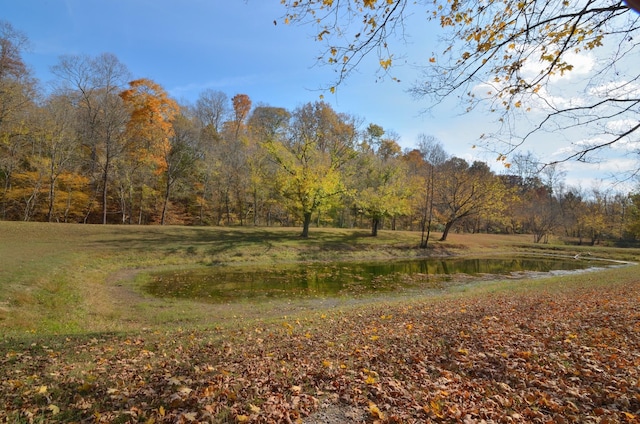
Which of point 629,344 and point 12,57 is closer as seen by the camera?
point 629,344

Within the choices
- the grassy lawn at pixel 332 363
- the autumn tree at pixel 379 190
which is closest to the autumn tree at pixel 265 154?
the autumn tree at pixel 379 190

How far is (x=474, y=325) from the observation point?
23.9 ft

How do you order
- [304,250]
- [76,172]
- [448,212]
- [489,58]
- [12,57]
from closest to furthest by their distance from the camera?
[489,58]
[12,57]
[304,250]
[76,172]
[448,212]

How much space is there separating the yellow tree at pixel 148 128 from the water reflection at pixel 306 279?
2051cm

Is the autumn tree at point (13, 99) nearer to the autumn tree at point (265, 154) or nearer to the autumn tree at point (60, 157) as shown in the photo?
the autumn tree at point (60, 157)

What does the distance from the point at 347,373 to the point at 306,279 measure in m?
14.3

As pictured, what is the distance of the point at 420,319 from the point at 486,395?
13.6 ft

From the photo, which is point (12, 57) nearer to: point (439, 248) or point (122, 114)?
point (122, 114)

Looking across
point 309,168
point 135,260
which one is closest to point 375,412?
point 135,260

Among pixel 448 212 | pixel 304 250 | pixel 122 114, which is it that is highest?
pixel 122 114

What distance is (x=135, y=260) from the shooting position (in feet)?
70.4

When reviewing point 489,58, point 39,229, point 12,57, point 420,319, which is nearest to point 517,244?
point 420,319

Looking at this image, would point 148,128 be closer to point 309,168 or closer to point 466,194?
point 309,168

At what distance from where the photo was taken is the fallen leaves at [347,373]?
3.82 meters
